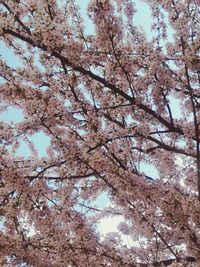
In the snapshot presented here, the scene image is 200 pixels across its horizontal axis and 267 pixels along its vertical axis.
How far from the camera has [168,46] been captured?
6457 mm

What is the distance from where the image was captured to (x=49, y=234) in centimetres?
489

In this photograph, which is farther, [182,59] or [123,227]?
[123,227]

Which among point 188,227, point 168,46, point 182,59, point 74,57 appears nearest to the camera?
point 188,227

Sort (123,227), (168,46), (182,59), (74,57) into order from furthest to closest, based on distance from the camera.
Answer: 1. (123,227)
2. (168,46)
3. (182,59)
4. (74,57)

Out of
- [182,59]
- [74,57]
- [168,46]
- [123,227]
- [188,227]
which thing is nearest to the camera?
[188,227]

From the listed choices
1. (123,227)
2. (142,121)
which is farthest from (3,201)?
(123,227)

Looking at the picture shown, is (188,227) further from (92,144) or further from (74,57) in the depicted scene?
(74,57)

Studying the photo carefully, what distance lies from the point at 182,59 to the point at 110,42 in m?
1.05

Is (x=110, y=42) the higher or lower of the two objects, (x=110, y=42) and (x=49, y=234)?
the higher

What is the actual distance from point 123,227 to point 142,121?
10.6ft

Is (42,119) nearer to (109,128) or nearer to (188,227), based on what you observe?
(109,128)

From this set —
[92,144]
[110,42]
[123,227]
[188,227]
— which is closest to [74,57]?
[110,42]

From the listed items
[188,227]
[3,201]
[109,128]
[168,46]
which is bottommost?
[188,227]

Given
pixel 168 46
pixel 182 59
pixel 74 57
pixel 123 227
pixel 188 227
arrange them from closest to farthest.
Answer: pixel 188 227 < pixel 74 57 < pixel 182 59 < pixel 168 46 < pixel 123 227
